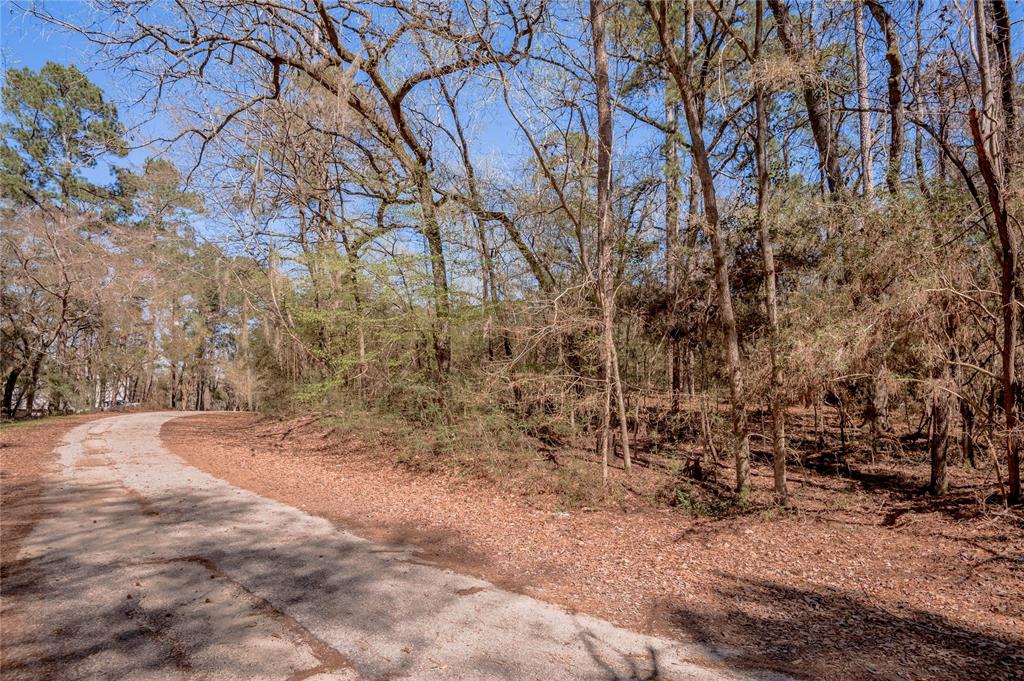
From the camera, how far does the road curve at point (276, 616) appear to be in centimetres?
294

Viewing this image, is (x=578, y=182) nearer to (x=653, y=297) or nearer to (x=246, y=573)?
(x=653, y=297)

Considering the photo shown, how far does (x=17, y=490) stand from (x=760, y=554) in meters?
9.69

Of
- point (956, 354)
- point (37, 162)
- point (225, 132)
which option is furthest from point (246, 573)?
point (37, 162)

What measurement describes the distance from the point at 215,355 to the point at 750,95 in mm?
36065

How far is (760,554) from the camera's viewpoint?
18.6 feet

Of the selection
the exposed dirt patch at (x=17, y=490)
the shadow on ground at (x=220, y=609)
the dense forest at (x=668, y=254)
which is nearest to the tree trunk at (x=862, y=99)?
the dense forest at (x=668, y=254)

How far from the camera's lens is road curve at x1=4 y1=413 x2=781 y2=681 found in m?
2.94

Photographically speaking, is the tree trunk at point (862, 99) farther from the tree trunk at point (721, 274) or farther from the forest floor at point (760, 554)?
the forest floor at point (760, 554)

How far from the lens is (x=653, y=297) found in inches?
394

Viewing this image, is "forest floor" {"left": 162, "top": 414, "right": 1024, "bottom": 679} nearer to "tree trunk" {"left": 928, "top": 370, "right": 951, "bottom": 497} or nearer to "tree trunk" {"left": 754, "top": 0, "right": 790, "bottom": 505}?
"tree trunk" {"left": 928, "top": 370, "right": 951, "bottom": 497}

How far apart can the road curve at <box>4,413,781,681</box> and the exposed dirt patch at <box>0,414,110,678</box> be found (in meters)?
0.09

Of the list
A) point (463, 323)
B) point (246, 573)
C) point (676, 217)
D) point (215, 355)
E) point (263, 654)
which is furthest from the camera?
point (215, 355)

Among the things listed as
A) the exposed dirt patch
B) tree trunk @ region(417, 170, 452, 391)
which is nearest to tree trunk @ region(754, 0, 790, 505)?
tree trunk @ region(417, 170, 452, 391)

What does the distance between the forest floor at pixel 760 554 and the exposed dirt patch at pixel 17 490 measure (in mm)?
2417
